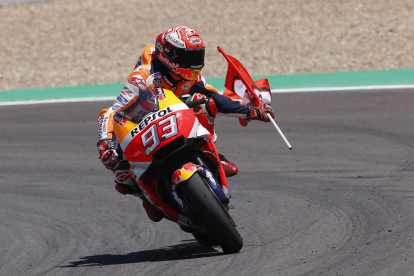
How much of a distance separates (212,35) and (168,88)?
12801mm

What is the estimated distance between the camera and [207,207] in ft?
16.5

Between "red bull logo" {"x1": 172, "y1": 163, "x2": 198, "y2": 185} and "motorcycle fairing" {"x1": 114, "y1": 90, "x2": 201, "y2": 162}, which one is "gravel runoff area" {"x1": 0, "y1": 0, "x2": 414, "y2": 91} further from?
"red bull logo" {"x1": 172, "y1": 163, "x2": 198, "y2": 185}

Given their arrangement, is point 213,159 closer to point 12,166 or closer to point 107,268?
point 107,268

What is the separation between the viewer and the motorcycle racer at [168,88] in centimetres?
558

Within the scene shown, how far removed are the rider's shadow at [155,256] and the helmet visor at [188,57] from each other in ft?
5.40

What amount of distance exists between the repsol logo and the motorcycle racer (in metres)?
0.11

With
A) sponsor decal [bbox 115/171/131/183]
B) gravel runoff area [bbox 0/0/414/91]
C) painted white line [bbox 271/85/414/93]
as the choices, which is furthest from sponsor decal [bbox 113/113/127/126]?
gravel runoff area [bbox 0/0/414/91]

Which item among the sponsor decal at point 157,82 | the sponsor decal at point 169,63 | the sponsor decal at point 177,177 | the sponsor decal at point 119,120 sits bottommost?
the sponsor decal at point 177,177

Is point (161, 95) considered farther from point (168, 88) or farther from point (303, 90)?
point (303, 90)

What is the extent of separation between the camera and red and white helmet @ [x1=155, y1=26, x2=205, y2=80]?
5.58 meters

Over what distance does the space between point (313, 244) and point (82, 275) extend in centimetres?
194

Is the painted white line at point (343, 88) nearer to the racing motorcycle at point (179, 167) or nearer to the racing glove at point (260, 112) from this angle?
the racing glove at point (260, 112)

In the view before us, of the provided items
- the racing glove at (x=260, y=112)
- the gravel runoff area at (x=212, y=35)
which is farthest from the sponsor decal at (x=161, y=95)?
the gravel runoff area at (x=212, y=35)

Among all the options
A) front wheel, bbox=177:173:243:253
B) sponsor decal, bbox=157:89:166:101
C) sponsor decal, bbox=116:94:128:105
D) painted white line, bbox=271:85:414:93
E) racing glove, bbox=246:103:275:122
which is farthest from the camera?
painted white line, bbox=271:85:414:93
